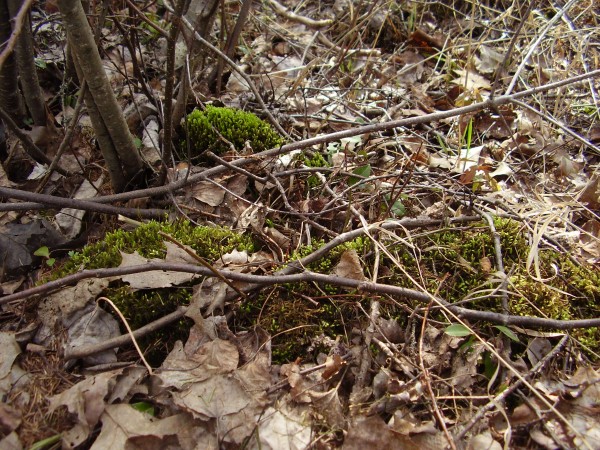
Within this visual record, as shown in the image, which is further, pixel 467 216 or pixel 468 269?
pixel 467 216

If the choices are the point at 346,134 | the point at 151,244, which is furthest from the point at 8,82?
the point at 346,134

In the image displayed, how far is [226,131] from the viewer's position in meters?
3.00

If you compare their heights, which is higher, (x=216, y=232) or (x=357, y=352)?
(x=216, y=232)

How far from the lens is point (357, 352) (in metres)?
1.95

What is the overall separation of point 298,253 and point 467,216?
1006mm

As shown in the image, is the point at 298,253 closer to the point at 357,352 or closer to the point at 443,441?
the point at 357,352

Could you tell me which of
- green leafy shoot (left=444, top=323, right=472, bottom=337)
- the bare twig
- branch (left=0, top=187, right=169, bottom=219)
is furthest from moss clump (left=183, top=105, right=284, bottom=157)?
the bare twig

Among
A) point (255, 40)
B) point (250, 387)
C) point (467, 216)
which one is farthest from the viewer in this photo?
point (255, 40)

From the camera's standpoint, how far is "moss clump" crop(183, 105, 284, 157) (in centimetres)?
299

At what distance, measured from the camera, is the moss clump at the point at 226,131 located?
299 cm

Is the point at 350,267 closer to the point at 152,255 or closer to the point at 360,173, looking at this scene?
the point at 360,173

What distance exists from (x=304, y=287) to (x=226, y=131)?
140cm

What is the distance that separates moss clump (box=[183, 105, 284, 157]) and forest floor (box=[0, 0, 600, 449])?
0.08ft

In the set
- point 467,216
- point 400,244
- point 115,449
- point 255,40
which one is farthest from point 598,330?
point 255,40
